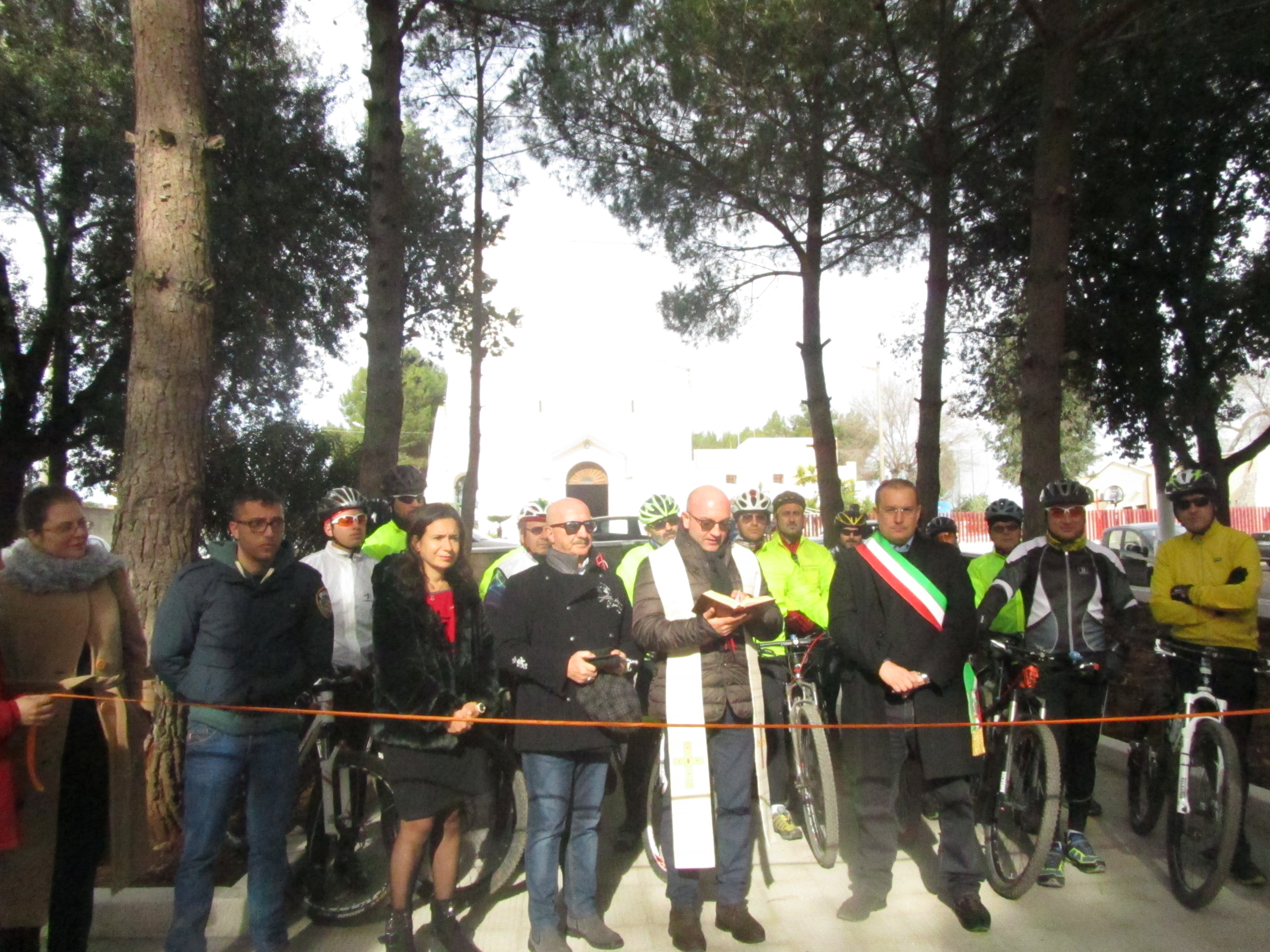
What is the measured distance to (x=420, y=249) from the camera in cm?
1698

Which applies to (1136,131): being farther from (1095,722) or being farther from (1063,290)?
(1095,722)

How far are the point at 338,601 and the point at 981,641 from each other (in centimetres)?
317

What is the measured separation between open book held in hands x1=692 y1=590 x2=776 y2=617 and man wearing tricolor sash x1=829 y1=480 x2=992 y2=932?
1.83ft

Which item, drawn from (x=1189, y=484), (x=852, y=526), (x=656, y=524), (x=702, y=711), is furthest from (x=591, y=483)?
(x=702, y=711)

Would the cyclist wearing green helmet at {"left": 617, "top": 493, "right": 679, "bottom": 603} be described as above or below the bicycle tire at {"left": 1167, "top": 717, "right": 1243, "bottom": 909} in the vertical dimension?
above

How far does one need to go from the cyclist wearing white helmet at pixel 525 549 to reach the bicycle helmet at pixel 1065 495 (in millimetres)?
2513

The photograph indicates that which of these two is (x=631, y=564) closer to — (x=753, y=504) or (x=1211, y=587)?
(x=753, y=504)

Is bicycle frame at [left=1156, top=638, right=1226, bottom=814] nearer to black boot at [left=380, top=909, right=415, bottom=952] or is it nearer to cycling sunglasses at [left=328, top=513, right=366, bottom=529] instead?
black boot at [left=380, top=909, right=415, bottom=952]

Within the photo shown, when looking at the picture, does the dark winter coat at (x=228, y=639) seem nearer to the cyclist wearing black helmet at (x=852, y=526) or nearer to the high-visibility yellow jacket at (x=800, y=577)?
the high-visibility yellow jacket at (x=800, y=577)

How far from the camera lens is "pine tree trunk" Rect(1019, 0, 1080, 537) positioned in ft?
25.4

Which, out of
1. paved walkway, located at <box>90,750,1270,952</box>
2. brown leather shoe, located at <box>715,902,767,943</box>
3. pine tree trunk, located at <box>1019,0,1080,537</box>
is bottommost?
paved walkway, located at <box>90,750,1270,952</box>

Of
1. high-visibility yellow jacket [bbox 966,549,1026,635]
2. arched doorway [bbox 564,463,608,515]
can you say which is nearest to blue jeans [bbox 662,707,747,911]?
high-visibility yellow jacket [bbox 966,549,1026,635]

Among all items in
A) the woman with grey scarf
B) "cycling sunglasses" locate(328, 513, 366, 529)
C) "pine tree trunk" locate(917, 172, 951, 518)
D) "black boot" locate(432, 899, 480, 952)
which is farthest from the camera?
"pine tree trunk" locate(917, 172, 951, 518)

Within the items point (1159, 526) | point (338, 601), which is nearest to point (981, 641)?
point (338, 601)
